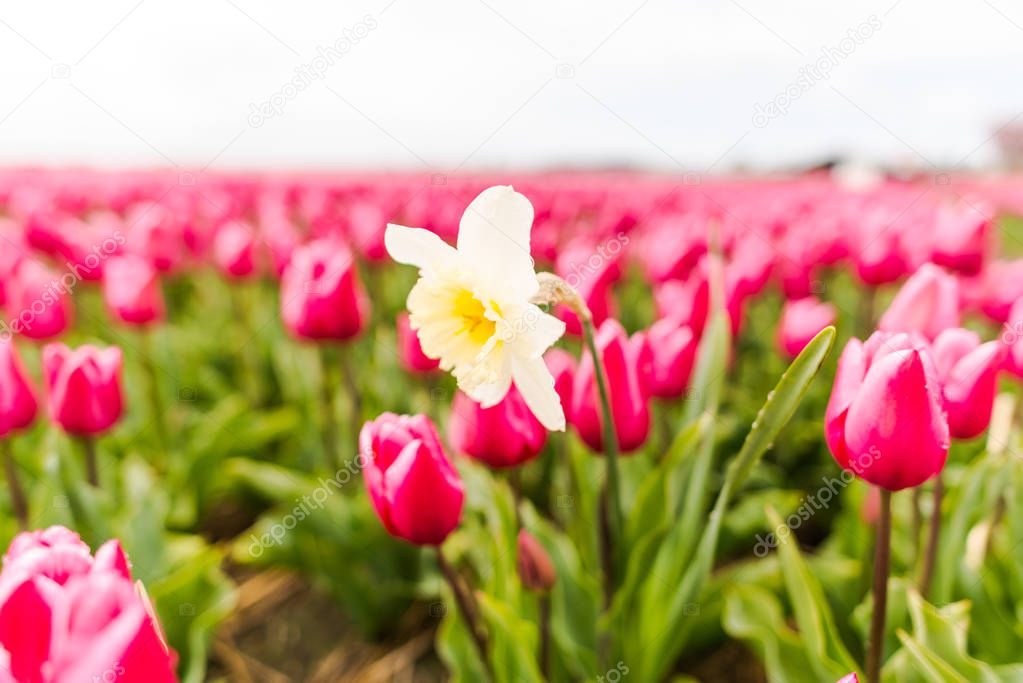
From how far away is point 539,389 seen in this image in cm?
88

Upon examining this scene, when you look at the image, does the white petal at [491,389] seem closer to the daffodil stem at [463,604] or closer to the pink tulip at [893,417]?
the daffodil stem at [463,604]

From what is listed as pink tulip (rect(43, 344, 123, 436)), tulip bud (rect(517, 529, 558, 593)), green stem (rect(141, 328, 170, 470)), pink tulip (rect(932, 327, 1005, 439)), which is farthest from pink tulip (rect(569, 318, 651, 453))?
green stem (rect(141, 328, 170, 470))

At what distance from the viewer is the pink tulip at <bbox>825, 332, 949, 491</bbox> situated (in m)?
0.83

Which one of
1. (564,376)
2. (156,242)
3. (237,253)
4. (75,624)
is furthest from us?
(156,242)

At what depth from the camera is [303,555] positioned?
2.11 metres

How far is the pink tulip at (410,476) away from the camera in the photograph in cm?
100

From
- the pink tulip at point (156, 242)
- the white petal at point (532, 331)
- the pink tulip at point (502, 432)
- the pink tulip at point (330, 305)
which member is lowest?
the pink tulip at point (502, 432)

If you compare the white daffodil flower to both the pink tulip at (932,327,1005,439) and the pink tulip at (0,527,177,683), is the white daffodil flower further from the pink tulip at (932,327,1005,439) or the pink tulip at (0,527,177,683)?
the pink tulip at (932,327,1005,439)

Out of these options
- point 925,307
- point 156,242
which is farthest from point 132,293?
point 925,307

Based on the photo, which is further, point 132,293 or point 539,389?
point 132,293

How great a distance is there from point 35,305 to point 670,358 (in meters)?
1.82

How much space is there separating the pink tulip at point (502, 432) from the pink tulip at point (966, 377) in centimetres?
58

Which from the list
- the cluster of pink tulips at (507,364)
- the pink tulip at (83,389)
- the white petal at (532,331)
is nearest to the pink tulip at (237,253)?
the cluster of pink tulips at (507,364)

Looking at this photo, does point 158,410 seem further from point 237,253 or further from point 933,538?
point 933,538
